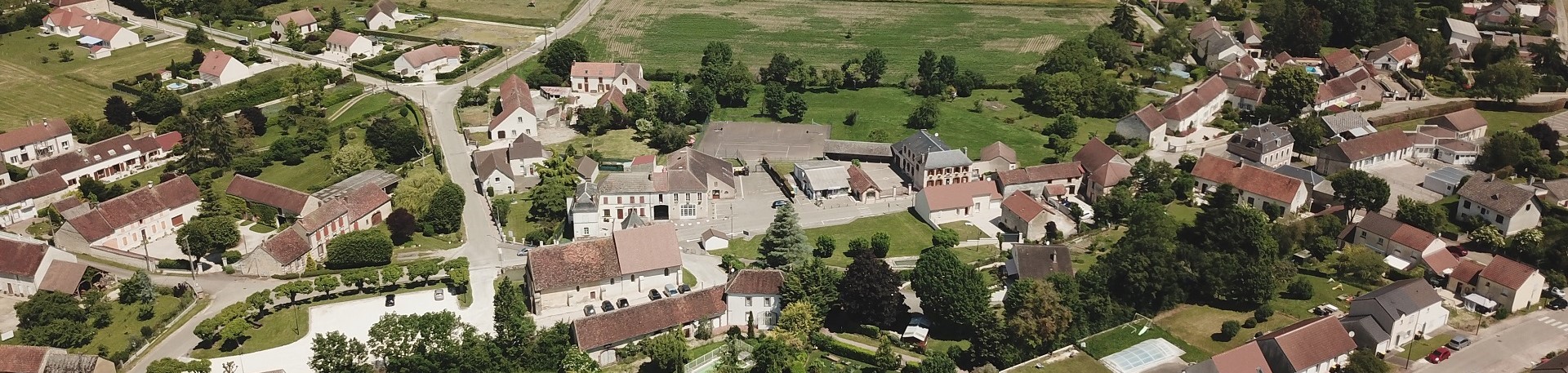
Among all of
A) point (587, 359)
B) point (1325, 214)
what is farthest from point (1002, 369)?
point (1325, 214)

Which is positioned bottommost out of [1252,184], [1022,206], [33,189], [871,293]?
[33,189]

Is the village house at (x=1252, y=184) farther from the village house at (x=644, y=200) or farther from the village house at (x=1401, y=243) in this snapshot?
the village house at (x=644, y=200)

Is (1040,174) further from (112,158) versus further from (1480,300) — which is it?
(112,158)

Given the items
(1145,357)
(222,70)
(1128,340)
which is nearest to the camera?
(1145,357)

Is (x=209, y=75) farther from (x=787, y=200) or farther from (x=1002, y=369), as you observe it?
(x=1002, y=369)

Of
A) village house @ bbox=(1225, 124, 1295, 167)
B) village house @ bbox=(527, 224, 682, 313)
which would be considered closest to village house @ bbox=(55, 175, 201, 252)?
village house @ bbox=(527, 224, 682, 313)

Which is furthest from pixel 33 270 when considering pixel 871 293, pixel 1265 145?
pixel 1265 145
